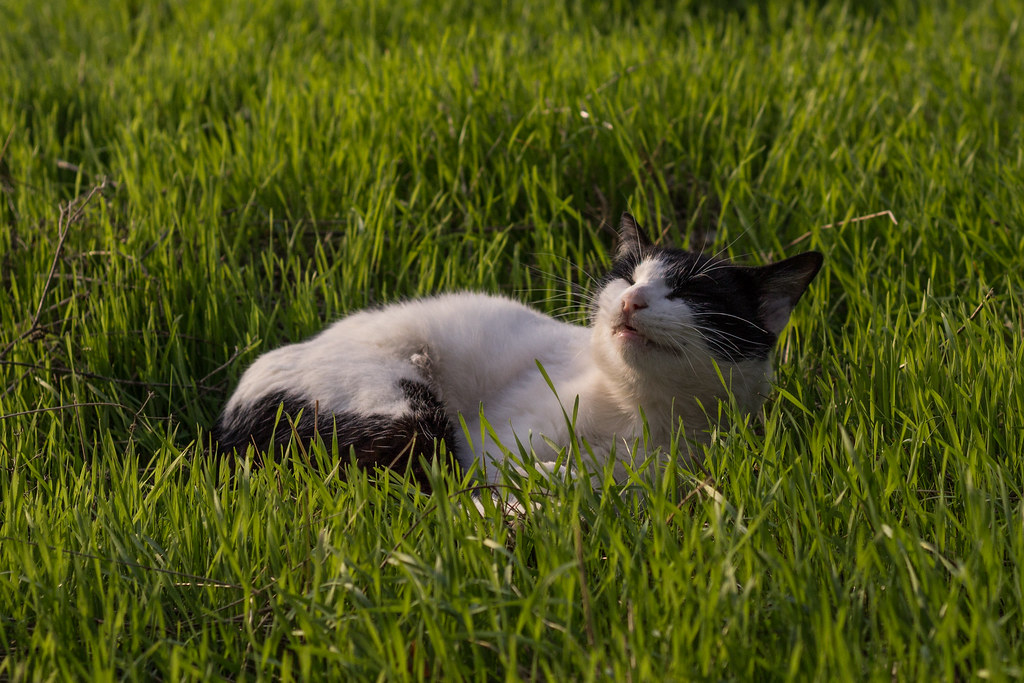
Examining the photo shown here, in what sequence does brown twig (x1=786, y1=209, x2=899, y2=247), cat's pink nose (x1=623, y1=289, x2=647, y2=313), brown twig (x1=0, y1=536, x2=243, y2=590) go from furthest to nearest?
brown twig (x1=786, y1=209, x2=899, y2=247)
cat's pink nose (x1=623, y1=289, x2=647, y2=313)
brown twig (x1=0, y1=536, x2=243, y2=590)

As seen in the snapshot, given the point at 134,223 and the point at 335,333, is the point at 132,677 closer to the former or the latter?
the point at 335,333

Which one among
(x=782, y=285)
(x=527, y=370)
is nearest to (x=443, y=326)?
(x=527, y=370)

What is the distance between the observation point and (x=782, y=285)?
8.41ft

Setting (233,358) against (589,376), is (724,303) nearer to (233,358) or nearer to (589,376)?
(589,376)

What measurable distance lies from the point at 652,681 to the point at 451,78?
3.36 metres

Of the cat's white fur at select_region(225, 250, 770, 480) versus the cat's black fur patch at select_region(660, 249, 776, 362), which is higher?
the cat's black fur patch at select_region(660, 249, 776, 362)

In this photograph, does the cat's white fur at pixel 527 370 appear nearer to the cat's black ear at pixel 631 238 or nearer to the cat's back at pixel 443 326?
the cat's back at pixel 443 326

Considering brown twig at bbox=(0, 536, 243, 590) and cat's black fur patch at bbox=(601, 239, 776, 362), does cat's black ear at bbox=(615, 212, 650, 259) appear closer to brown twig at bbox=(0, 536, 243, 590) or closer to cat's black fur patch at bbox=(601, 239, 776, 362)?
cat's black fur patch at bbox=(601, 239, 776, 362)

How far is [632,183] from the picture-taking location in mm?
3918

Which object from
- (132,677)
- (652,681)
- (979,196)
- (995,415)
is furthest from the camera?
(979,196)

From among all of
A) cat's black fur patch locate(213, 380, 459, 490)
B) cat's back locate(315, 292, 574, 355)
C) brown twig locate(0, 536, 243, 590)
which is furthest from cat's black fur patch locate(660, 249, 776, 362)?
brown twig locate(0, 536, 243, 590)

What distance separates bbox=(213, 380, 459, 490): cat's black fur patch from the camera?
248 cm

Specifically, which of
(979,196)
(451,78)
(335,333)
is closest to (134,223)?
(335,333)

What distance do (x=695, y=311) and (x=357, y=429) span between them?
3.27 feet
